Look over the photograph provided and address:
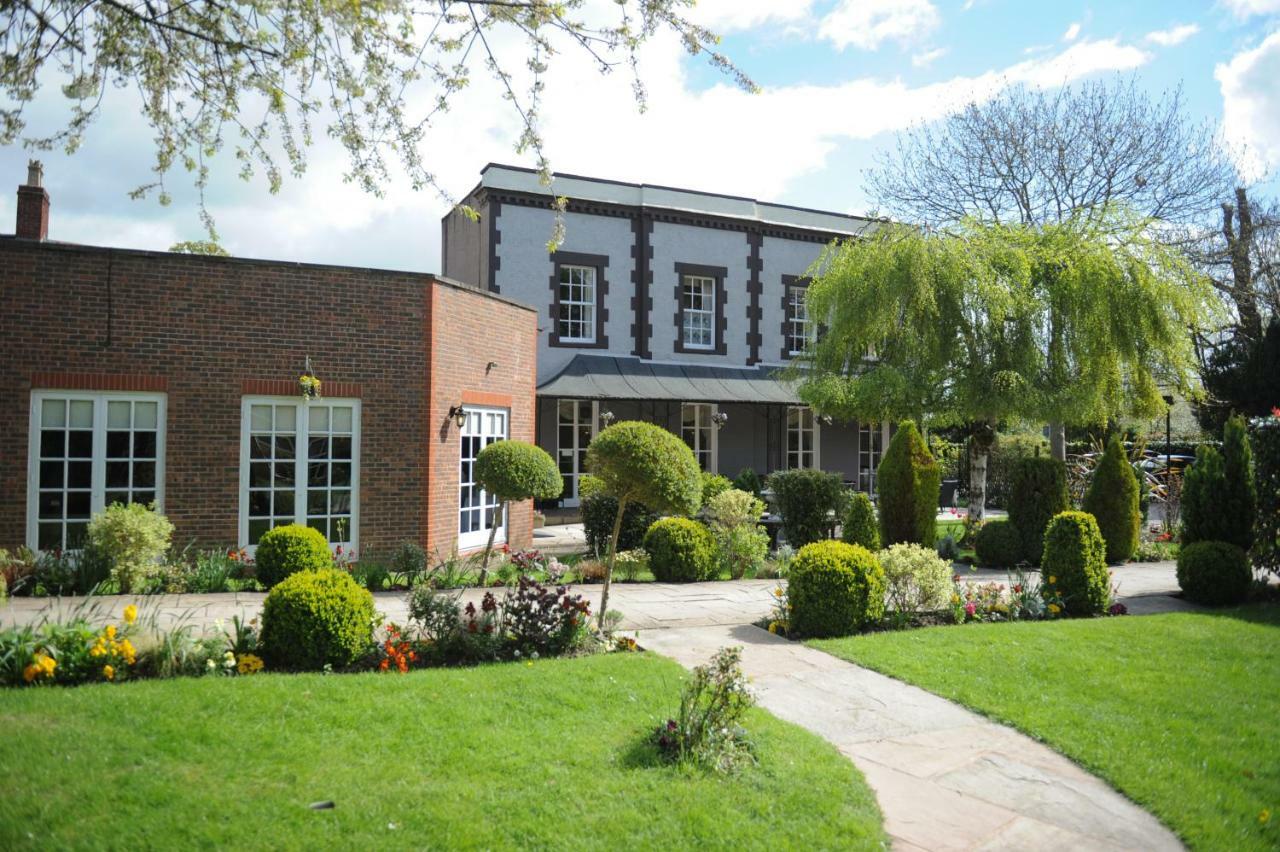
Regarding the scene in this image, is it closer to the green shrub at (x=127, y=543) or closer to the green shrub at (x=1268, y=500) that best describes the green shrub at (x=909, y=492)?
the green shrub at (x=1268, y=500)

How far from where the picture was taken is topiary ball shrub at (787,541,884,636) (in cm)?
802

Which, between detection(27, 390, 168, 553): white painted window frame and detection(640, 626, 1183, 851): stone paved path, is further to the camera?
detection(27, 390, 168, 553): white painted window frame

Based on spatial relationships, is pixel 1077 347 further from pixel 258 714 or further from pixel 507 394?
pixel 258 714

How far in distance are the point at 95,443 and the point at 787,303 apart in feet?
56.4

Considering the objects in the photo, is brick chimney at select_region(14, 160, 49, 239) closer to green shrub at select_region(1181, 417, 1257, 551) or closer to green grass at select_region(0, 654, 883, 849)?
green grass at select_region(0, 654, 883, 849)

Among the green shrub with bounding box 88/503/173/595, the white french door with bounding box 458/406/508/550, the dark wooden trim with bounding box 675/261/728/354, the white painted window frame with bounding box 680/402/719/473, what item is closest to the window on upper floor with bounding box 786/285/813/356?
the dark wooden trim with bounding box 675/261/728/354

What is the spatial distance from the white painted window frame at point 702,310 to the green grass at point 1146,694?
14.0 metres

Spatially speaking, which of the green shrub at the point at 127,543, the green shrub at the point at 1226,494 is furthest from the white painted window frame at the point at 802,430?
the green shrub at the point at 127,543

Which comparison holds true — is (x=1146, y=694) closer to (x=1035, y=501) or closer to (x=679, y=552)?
(x=679, y=552)

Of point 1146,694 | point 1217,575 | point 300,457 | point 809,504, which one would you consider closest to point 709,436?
point 809,504

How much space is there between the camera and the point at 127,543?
364 inches

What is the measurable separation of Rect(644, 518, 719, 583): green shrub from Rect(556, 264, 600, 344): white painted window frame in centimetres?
969

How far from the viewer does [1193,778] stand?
4.75m

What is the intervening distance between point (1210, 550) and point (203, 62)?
477 inches
